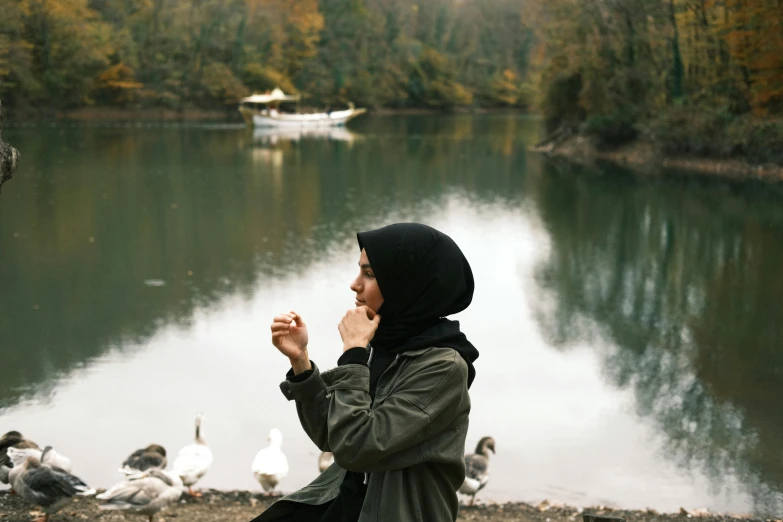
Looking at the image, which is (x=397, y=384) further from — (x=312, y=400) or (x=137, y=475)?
(x=137, y=475)

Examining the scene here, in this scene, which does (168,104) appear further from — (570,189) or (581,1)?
(570,189)

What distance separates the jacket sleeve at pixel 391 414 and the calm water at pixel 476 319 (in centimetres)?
480

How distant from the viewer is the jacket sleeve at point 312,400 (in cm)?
235

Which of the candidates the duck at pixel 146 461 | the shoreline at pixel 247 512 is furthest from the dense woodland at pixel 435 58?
the duck at pixel 146 461

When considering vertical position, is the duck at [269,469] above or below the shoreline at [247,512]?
above

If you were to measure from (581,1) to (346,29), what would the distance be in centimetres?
4377

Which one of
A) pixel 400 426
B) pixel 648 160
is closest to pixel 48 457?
pixel 400 426

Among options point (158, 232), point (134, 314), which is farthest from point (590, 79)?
point (134, 314)

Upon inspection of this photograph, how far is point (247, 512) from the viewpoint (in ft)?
19.7

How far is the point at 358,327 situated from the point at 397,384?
0.16m

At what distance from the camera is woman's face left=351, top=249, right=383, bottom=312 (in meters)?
2.36

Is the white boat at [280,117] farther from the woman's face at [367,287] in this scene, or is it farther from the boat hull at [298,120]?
the woman's face at [367,287]

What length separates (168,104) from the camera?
6012 cm

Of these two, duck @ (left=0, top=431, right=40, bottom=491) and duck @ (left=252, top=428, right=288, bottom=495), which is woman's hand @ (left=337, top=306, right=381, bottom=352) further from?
duck @ (left=0, top=431, right=40, bottom=491)
